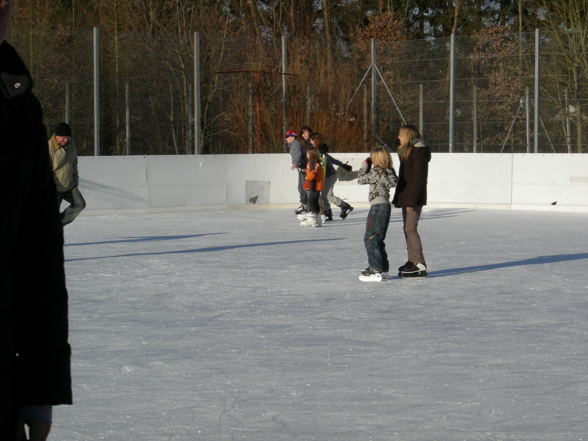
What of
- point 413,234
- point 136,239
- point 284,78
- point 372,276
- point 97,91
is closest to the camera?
point 372,276

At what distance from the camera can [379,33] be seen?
33.7 meters

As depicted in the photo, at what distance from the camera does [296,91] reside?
18859 mm

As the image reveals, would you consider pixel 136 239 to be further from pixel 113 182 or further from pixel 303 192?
pixel 113 182

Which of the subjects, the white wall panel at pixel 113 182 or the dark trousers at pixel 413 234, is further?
the white wall panel at pixel 113 182

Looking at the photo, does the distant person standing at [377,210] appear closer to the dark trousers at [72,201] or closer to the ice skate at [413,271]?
the ice skate at [413,271]

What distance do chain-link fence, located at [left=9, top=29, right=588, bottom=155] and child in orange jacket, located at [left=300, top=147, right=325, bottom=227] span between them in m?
4.07

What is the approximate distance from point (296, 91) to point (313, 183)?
680 centimetres

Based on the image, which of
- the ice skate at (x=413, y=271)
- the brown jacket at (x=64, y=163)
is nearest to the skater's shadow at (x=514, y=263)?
the ice skate at (x=413, y=271)

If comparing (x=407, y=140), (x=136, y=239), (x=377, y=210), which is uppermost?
(x=407, y=140)

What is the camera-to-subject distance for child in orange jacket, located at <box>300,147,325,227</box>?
488 inches

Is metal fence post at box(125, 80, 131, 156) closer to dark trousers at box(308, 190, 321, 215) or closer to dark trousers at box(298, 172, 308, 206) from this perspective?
dark trousers at box(298, 172, 308, 206)

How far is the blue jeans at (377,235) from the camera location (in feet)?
25.5

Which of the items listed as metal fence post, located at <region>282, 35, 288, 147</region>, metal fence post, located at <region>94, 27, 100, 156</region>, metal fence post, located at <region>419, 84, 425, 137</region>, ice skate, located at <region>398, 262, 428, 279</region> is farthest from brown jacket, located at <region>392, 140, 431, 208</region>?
metal fence post, located at <region>282, 35, 288, 147</region>

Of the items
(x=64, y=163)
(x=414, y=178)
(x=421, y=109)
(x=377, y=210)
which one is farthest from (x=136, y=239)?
(x=421, y=109)
